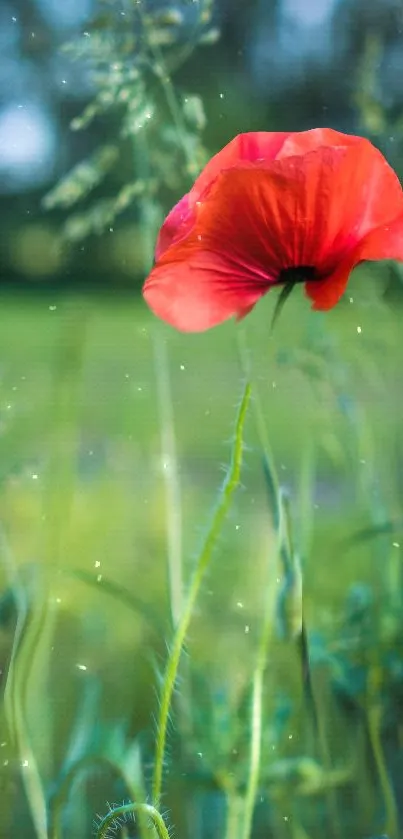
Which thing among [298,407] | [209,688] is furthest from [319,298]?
[209,688]

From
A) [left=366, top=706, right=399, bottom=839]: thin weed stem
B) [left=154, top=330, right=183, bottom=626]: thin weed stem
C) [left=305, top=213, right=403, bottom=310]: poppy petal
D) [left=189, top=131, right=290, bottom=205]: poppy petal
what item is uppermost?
[left=189, top=131, right=290, bottom=205]: poppy petal

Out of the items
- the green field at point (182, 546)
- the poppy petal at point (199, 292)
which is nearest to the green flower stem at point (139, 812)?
the green field at point (182, 546)

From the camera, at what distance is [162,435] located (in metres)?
0.52

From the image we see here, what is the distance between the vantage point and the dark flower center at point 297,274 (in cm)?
46

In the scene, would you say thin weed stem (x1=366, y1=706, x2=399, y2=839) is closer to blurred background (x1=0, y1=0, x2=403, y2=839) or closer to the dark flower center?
blurred background (x1=0, y1=0, x2=403, y2=839)

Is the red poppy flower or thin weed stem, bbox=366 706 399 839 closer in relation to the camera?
the red poppy flower

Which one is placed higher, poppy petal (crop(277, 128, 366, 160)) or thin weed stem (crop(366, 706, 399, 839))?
poppy petal (crop(277, 128, 366, 160))

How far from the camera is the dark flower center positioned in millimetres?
461

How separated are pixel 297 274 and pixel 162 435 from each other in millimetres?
108

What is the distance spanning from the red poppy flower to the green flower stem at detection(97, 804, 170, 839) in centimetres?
23

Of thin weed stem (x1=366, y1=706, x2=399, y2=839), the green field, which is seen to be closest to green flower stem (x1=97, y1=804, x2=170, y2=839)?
the green field

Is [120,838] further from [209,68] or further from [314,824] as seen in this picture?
[209,68]

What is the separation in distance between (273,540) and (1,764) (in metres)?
0.17

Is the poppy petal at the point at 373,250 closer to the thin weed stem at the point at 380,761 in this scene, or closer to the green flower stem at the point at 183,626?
the green flower stem at the point at 183,626
